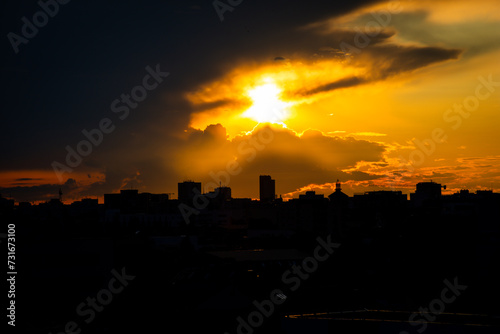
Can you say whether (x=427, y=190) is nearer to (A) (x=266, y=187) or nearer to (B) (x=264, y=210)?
(B) (x=264, y=210)

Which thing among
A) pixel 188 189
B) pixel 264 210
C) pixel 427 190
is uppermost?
pixel 188 189

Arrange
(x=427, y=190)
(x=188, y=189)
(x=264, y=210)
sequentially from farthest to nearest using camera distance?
(x=188, y=189) < (x=264, y=210) < (x=427, y=190)

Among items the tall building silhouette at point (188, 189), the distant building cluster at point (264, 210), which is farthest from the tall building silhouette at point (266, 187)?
the tall building silhouette at point (188, 189)

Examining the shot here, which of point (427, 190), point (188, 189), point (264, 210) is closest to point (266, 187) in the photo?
point (188, 189)

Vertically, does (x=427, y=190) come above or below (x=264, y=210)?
above

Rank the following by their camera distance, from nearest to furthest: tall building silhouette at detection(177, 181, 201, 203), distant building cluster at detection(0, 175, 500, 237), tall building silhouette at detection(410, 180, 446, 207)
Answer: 1. distant building cluster at detection(0, 175, 500, 237)
2. tall building silhouette at detection(410, 180, 446, 207)
3. tall building silhouette at detection(177, 181, 201, 203)

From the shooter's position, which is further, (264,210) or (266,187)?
(266,187)

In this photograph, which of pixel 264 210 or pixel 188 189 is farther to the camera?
pixel 188 189

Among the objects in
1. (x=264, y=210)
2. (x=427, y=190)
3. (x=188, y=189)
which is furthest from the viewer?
(x=188, y=189)

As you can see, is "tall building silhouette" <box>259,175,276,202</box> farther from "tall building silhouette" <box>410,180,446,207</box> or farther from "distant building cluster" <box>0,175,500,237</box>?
"tall building silhouette" <box>410,180,446,207</box>

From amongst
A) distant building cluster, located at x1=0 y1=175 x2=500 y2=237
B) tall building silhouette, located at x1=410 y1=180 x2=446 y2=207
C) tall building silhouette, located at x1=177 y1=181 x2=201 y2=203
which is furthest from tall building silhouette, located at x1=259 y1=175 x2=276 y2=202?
tall building silhouette, located at x1=410 y1=180 x2=446 y2=207

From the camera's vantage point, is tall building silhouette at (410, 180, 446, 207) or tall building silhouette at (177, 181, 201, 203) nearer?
tall building silhouette at (410, 180, 446, 207)

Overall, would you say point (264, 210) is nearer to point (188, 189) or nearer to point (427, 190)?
A: point (188, 189)

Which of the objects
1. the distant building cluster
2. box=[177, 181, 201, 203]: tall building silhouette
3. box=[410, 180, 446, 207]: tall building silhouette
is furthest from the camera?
box=[177, 181, 201, 203]: tall building silhouette
